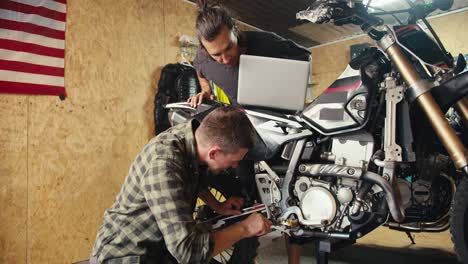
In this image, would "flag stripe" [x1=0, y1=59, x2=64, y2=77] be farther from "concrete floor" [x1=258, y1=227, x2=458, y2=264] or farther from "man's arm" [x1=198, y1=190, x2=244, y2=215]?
"concrete floor" [x1=258, y1=227, x2=458, y2=264]

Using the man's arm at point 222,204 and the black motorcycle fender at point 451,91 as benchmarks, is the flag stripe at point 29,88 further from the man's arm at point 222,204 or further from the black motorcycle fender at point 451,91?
the black motorcycle fender at point 451,91

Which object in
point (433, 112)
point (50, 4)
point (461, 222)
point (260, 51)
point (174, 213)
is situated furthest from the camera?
point (50, 4)

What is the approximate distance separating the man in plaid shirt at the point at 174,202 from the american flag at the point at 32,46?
1.51m

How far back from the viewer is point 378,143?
147cm

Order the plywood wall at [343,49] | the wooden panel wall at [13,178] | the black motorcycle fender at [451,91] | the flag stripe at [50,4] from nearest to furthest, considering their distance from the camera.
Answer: the black motorcycle fender at [451,91] < the wooden panel wall at [13,178] < the flag stripe at [50,4] < the plywood wall at [343,49]

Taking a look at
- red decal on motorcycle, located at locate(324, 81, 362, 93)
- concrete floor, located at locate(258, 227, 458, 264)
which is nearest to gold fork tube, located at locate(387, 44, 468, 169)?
red decal on motorcycle, located at locate(324, 81, 362, 93)

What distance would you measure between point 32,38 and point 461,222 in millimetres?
2831

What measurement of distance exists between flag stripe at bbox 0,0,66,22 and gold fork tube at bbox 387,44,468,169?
233 centimetres

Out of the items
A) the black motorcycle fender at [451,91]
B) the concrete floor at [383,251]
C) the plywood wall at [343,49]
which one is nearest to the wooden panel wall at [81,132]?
the concrete floor at [383,251]

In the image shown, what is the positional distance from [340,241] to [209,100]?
1114 mm

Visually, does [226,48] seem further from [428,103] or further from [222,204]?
[428,103]

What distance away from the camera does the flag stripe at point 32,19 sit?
2109 mm

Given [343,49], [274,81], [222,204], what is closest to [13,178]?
[222,204]

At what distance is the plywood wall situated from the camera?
3.87 m
